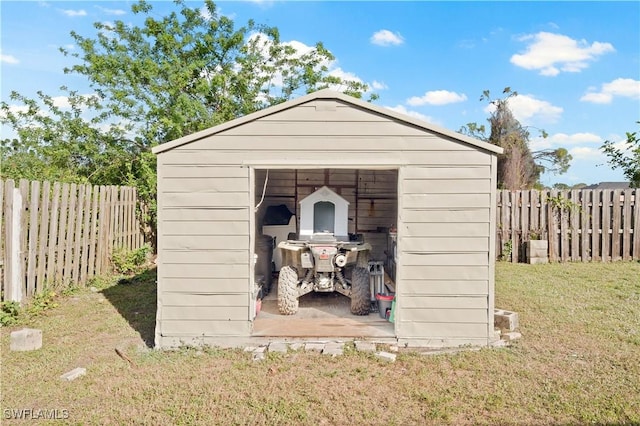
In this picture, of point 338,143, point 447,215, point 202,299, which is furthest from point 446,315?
point 202,299

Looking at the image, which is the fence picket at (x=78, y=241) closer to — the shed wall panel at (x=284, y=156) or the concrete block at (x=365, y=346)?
the shed wall panel at (x=284, y=156)

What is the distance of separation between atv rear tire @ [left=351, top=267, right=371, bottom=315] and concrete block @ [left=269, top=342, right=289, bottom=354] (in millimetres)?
1213

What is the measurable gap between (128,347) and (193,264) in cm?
111

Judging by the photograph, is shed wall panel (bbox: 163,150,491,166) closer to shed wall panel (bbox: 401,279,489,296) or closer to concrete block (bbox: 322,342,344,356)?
shed wall panel (bbox: 401,279,489,296)

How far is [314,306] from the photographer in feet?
18.3

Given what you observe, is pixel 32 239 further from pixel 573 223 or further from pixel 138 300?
pixel 573 223

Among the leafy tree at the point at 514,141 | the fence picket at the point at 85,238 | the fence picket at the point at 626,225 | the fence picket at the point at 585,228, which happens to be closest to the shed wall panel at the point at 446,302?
the fence picket at the point at 85,238

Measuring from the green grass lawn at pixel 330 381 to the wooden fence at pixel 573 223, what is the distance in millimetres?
4374

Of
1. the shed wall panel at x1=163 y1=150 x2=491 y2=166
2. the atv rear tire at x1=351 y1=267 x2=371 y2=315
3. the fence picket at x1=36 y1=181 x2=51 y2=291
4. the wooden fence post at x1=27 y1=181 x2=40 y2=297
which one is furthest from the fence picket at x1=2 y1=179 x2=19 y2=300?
the atv rear tire at x1=351 y1=267 x2=371 y2=315

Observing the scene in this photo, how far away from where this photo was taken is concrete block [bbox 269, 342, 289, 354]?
4.08 metres

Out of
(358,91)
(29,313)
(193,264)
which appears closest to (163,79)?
(358,91)

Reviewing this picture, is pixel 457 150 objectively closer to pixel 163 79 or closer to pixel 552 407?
pixel 552 407

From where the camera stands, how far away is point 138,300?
6.00m

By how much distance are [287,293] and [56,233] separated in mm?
3599
